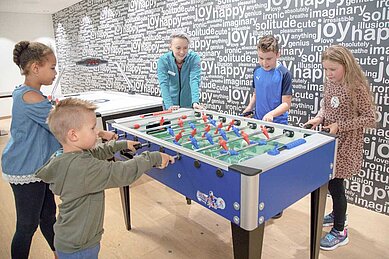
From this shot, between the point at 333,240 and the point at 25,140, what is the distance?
204 cm

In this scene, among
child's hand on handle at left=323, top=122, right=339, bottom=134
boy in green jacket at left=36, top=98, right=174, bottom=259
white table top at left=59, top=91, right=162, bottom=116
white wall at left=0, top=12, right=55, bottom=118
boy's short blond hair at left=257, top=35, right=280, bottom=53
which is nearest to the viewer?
boy in green jacket at left=36, top=98, right=174, bottom=259

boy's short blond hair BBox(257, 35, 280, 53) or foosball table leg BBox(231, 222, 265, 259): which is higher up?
boy's short blond hair BBox(257, 35, 280, 53)

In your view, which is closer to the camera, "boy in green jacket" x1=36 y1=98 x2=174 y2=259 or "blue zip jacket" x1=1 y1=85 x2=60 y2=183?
"boy in green jacket" x1=36 y1=98 x2=174 y2=259

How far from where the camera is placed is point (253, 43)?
3178 mm

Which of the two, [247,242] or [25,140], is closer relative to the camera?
[247,242]

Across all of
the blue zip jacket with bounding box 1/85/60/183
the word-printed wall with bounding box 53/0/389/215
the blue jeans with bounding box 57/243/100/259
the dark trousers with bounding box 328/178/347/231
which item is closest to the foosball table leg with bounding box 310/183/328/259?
the dark trousers with bounding box 328/178/347/231

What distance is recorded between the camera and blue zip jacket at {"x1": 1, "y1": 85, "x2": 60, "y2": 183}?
1539 millimetres

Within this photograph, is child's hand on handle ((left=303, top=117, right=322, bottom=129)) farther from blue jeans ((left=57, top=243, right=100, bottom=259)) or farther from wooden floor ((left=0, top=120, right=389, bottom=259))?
blue jeans ((left=57, top=243, right=100, bottom=259))

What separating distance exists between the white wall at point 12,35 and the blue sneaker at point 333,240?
745cm

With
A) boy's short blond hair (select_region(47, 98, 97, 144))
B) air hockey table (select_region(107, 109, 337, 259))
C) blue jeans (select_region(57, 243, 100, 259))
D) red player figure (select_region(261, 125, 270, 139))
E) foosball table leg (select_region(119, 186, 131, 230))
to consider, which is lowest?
foosball table leg (select_region(119, 186, 131, 230))

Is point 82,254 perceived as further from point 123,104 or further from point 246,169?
point 123,104

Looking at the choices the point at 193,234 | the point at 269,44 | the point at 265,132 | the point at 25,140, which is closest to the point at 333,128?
the point at 265,132

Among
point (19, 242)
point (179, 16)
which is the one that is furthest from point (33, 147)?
point (179, 16)

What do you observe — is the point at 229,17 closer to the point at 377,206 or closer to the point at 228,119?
the point at 228,119
